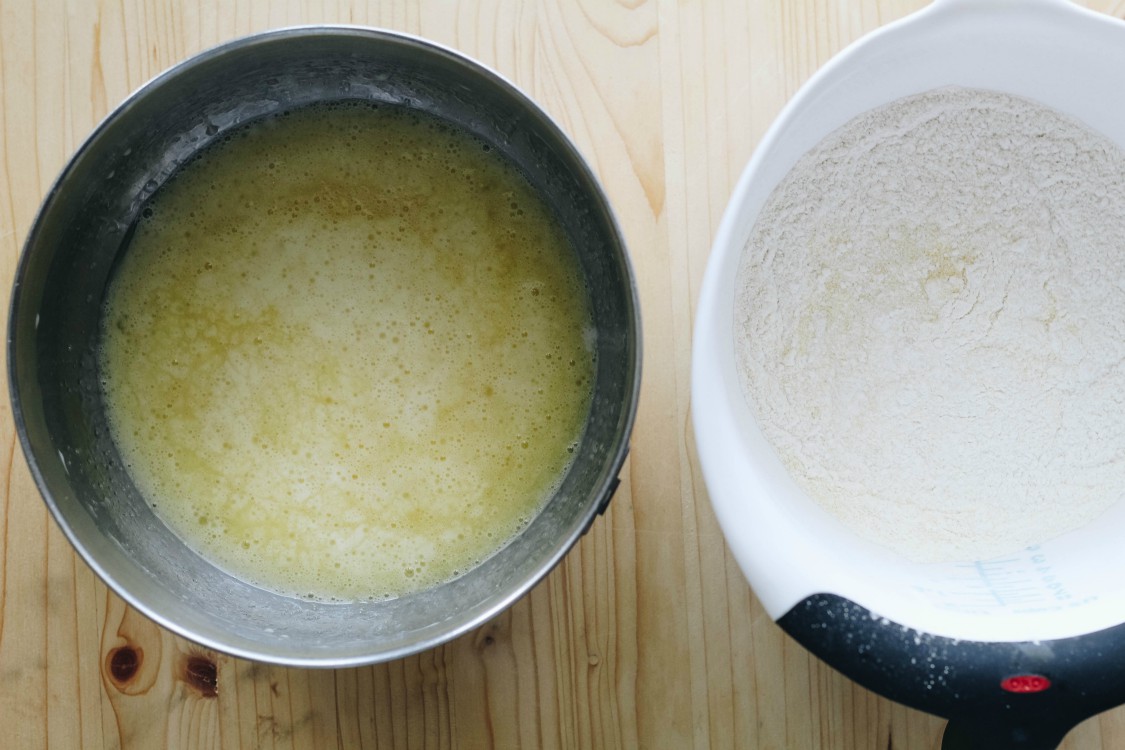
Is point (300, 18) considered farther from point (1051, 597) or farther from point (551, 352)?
→ point (1051, 597)

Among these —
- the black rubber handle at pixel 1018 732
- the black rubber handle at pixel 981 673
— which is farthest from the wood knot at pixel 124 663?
the black rubber handle at pixel 1018 732

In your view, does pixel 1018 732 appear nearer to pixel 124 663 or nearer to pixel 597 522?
pixel 597 522

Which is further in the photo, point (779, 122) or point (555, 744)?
point (555, 744)

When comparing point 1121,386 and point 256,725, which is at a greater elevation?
point 1121,386

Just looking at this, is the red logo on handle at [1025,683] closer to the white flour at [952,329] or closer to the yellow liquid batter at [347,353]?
the white flour at [952,329]

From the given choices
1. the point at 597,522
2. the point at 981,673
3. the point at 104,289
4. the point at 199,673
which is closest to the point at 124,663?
the point at 199,673

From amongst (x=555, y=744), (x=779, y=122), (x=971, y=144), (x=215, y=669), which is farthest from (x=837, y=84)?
(x=215, y=669)

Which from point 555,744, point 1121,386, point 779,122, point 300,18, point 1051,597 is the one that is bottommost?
point 555,744
